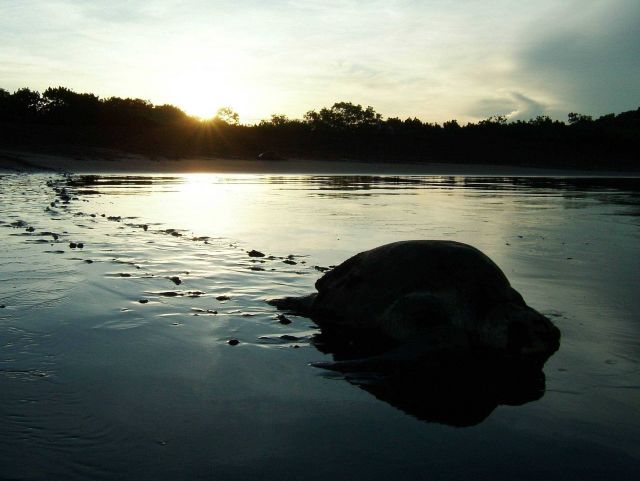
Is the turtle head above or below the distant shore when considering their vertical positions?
below

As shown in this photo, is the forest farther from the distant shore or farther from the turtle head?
the turtle head

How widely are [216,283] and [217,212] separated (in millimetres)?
7566

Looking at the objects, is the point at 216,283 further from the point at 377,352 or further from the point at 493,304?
the point at 493,304

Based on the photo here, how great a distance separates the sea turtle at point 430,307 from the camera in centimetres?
406

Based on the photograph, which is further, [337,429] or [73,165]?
[73,165]

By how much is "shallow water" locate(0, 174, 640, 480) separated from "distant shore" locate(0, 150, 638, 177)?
91.6 feet

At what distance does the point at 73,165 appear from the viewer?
35250 millimetres

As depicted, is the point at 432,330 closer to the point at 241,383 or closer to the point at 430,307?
the point at 430,307

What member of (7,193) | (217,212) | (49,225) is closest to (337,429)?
(49,225)

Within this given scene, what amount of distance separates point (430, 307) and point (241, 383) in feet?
5.07

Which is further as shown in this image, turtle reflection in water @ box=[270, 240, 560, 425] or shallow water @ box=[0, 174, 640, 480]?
turtle reflection in water @ box=[270, 240, 560, 425]

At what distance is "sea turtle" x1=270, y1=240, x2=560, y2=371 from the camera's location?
406 centimetres

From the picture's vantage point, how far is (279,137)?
53969 mm

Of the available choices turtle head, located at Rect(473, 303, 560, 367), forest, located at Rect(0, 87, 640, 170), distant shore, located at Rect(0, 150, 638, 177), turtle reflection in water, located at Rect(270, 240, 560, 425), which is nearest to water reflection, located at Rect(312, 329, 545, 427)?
turtle reflection in water, located at Rect(270, 240, 560, 425)
